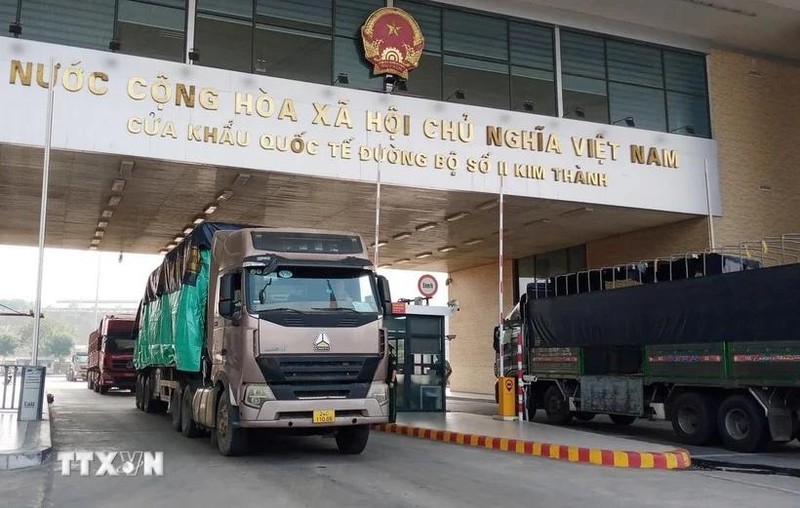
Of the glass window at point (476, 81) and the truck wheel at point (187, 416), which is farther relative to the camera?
the glass window at point (476, 81)

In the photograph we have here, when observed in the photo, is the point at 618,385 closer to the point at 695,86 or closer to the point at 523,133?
the point at 523,133

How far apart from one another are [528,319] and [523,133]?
454 cm

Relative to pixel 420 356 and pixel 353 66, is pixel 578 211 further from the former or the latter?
pixel 353 66

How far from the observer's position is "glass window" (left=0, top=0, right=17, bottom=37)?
1498 cm

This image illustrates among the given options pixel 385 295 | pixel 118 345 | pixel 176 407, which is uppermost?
pixel 385 295

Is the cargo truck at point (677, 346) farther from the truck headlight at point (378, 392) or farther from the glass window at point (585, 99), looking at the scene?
the truck headlight at point (378, 392)

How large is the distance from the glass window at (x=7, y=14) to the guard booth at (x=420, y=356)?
400 inches

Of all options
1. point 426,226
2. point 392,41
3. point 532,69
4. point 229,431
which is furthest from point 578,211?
point 229,431

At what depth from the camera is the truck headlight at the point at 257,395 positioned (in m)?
9.45

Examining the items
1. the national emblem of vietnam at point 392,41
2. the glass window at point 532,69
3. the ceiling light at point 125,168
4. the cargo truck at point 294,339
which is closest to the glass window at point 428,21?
the national emblem of vietnam at point 392,41

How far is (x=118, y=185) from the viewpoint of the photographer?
17719mm

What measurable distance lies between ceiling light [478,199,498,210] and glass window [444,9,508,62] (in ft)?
12.0

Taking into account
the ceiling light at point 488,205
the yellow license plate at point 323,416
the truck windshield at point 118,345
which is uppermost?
the ceiling light at point 488,205

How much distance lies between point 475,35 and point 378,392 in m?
11.9
